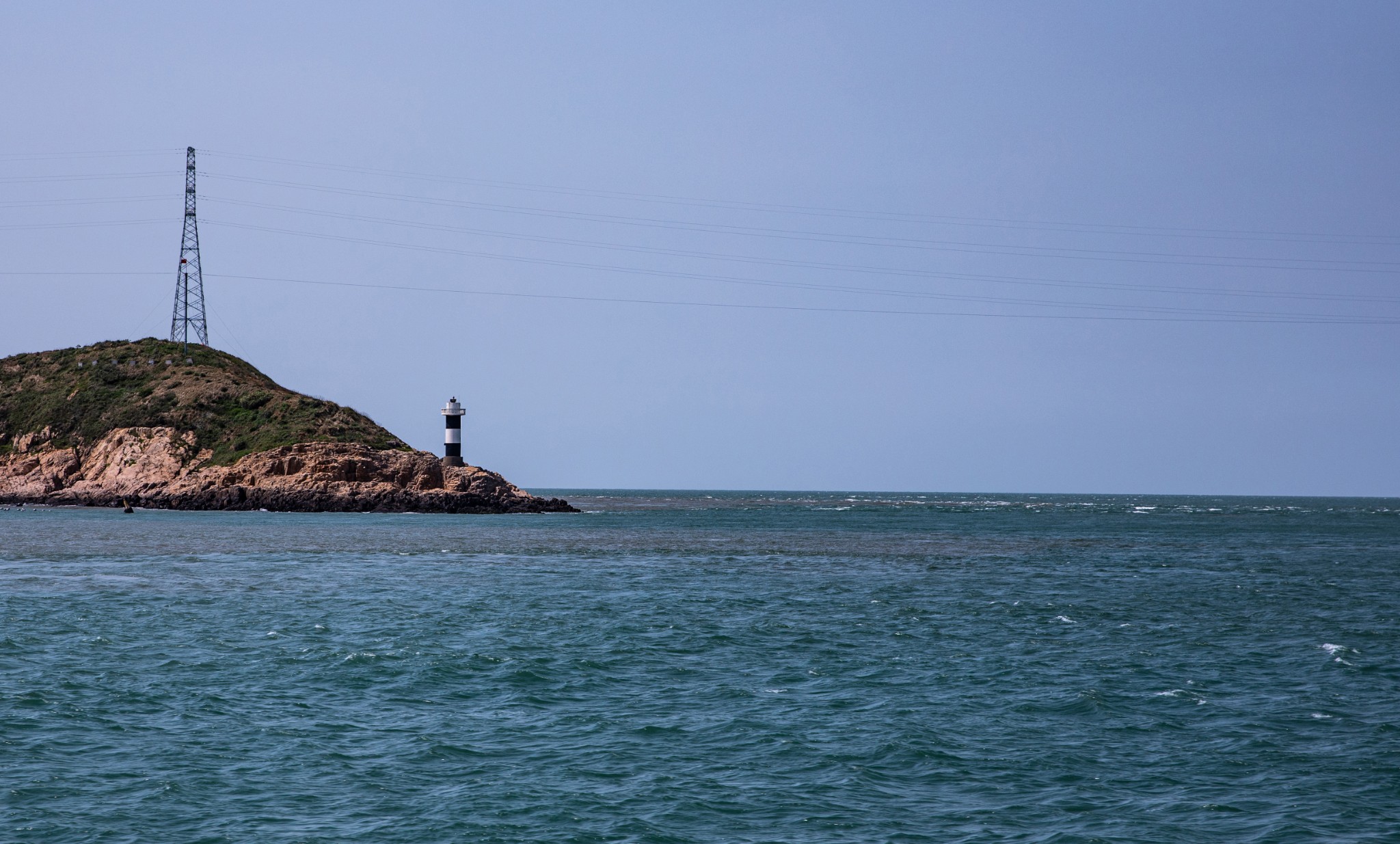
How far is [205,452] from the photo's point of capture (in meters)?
115

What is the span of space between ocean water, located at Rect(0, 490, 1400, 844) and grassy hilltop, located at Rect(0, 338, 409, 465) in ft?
239

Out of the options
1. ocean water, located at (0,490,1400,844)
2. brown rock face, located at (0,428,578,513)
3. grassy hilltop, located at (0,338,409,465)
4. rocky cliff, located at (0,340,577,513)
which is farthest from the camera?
grassy hilltop, located at (0,338,409,465)

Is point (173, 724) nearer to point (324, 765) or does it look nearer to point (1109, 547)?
point (324, 765)

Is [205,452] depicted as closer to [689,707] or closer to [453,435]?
[453,435]

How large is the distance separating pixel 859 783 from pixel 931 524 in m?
85.6

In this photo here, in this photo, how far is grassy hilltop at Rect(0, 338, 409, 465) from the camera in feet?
382

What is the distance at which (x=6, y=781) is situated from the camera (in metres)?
15.4

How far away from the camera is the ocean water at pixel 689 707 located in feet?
47.7

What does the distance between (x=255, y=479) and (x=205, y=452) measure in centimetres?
928

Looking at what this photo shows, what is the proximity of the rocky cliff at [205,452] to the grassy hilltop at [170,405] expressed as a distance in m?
0.17

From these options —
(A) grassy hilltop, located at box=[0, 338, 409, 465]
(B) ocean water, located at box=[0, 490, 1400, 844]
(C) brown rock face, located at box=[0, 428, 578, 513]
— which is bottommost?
(B) ocean water, located at box=[0, 490, 1400, 844]

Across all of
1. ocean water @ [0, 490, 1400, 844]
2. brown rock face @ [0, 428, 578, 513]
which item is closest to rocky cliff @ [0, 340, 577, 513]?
brown rock face @ [0, 428, 578, 513]

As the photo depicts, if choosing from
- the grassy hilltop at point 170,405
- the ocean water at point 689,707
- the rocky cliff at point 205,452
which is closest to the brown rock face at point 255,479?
the rocky cliff at point 205,452

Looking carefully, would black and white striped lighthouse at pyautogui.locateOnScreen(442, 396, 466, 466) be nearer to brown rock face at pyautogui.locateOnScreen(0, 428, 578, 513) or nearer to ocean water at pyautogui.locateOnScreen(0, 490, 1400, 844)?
brown rock face at pyautogui.locateOnScreen(0, 428, 578, 513)
